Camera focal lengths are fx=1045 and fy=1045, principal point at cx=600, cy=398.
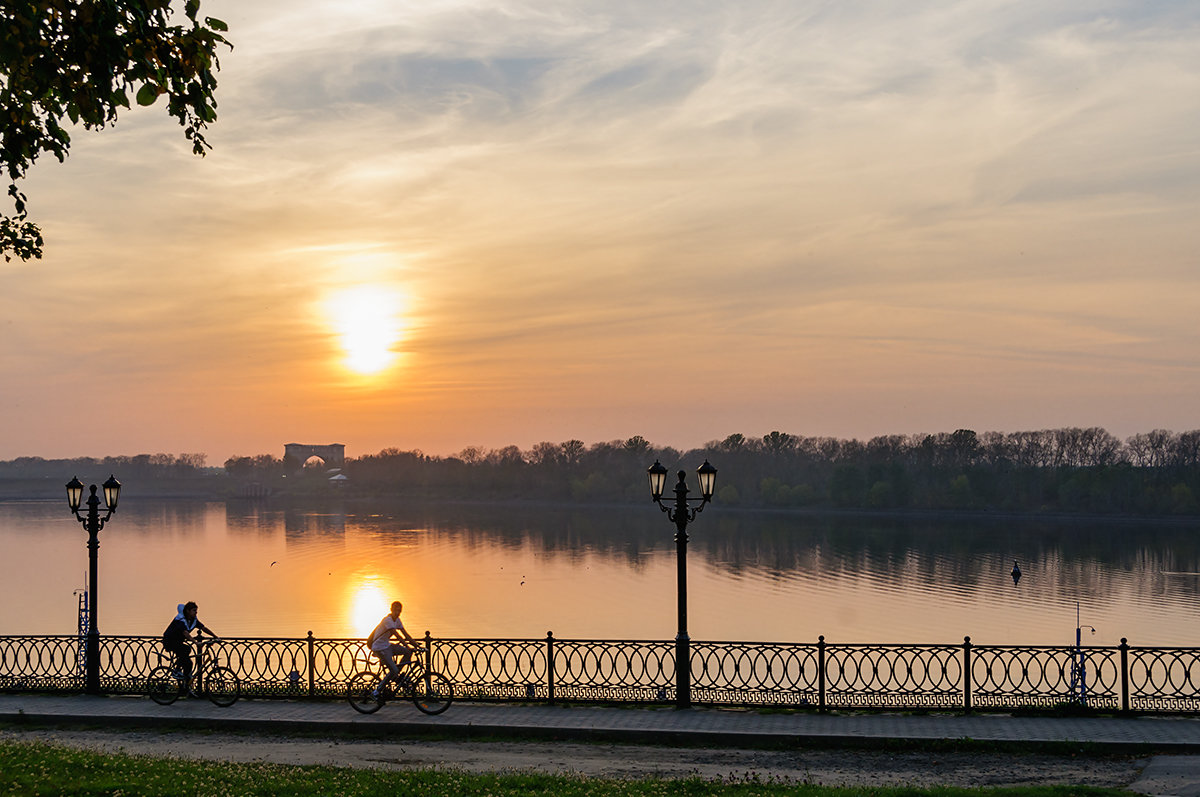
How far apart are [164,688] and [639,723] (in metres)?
8.39

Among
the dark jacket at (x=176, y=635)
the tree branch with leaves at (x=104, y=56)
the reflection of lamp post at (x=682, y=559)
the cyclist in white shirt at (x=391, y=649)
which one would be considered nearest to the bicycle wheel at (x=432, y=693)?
the cyclist in white shirt at (x=391, y=649)

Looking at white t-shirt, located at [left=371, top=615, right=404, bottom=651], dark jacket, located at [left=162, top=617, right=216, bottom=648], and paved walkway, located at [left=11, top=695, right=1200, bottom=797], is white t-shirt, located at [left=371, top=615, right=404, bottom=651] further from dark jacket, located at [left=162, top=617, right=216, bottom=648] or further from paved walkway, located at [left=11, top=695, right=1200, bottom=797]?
dark jacket, located at [left=162, top=617, right=216, bottom=648]

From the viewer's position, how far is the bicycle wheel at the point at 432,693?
16.8 m

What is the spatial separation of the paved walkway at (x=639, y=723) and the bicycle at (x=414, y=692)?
0.19m

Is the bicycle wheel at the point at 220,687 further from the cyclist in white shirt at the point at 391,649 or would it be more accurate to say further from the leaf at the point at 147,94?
the leaf at the point at 147,94

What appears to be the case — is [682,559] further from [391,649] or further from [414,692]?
[391,649]

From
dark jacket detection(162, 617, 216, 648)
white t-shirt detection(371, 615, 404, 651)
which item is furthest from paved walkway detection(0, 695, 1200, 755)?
dark jacket detection(162, 617, 216, 648)

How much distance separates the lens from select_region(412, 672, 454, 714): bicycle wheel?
1677cm

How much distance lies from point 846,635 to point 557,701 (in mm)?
30135

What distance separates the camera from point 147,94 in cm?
867

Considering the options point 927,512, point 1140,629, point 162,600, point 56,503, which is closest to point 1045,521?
point 927,512

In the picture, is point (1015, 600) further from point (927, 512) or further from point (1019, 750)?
point (927, 512)

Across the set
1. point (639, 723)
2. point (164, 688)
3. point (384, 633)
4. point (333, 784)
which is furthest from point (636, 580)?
point (333, 784)

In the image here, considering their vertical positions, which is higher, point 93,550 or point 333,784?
point 93,550
